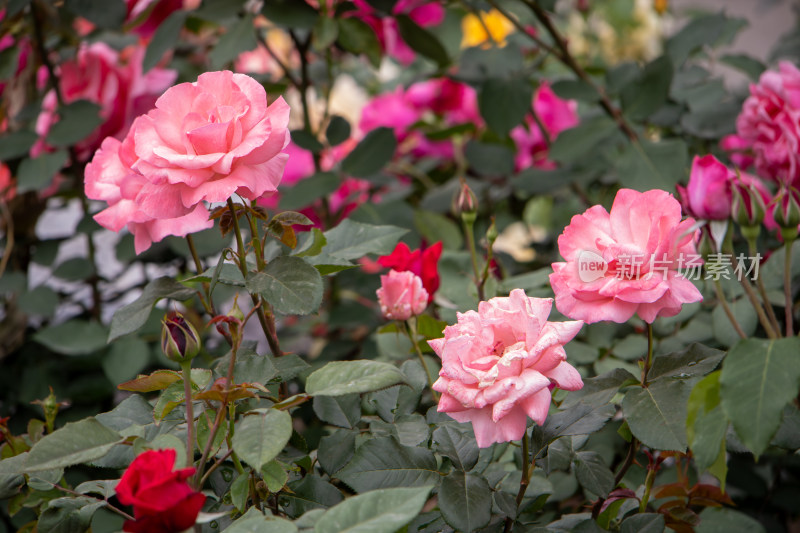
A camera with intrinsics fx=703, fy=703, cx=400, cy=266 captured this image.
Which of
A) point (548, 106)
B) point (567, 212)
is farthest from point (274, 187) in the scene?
point (548, 106)

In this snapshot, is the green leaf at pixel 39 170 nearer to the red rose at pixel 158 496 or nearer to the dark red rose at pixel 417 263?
the dark red rose at pixel 417 263

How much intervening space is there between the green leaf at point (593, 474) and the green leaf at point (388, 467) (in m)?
0.11

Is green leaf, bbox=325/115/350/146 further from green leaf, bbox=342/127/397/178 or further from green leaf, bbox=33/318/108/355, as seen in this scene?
green leaf, bbox=33/318/108/355

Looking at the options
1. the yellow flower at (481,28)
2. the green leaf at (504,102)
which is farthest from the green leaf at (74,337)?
the yellow flower at (481,28)

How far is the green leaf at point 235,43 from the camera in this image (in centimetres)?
85

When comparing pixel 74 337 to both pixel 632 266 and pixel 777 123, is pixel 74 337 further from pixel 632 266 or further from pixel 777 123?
pixel 777 123

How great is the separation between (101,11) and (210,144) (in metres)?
0.53

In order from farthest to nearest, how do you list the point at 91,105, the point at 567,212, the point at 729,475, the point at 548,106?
Result: the point at 548,106
the point at 567,212
the point at 91,105
the point at 729,475

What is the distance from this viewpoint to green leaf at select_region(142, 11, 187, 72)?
2.85 ft

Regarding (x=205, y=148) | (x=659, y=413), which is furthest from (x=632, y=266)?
(x=205, y=148)

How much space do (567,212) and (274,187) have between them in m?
0.76

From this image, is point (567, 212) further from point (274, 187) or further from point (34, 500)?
point (34, 500)

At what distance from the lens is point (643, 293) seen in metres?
0.46

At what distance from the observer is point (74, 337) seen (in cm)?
91
